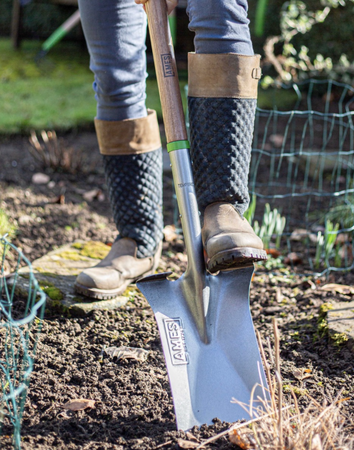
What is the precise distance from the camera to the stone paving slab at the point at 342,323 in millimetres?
1542

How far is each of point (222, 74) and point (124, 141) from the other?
1.76ft

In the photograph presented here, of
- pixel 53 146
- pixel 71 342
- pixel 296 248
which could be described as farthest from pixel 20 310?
pixel 53 146

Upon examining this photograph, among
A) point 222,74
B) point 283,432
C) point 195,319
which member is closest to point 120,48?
point 222,74

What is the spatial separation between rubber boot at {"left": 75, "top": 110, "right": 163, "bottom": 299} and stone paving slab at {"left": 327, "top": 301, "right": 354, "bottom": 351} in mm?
699

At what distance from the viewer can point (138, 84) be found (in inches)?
69.1

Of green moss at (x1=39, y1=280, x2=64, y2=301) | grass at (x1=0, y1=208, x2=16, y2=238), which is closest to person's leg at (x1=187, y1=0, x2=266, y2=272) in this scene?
green moss at (x1=39, y1=280, x2=64, y2=301)

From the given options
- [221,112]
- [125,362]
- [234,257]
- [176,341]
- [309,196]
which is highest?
[221,112]

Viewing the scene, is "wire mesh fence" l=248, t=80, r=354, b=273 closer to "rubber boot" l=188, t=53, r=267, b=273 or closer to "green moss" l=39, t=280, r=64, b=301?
"rubber boot" l=188, t=53, r=267, b=273

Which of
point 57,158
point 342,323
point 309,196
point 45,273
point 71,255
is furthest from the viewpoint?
point 57,158

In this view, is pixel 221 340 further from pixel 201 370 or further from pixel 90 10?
pixel 90 10

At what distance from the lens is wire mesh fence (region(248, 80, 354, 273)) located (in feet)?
7.18

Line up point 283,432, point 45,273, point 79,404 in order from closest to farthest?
point 283,432
point 79,404
point 45,273

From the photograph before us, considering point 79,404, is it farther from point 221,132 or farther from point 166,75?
point 166,75

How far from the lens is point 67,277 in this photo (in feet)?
6.13
